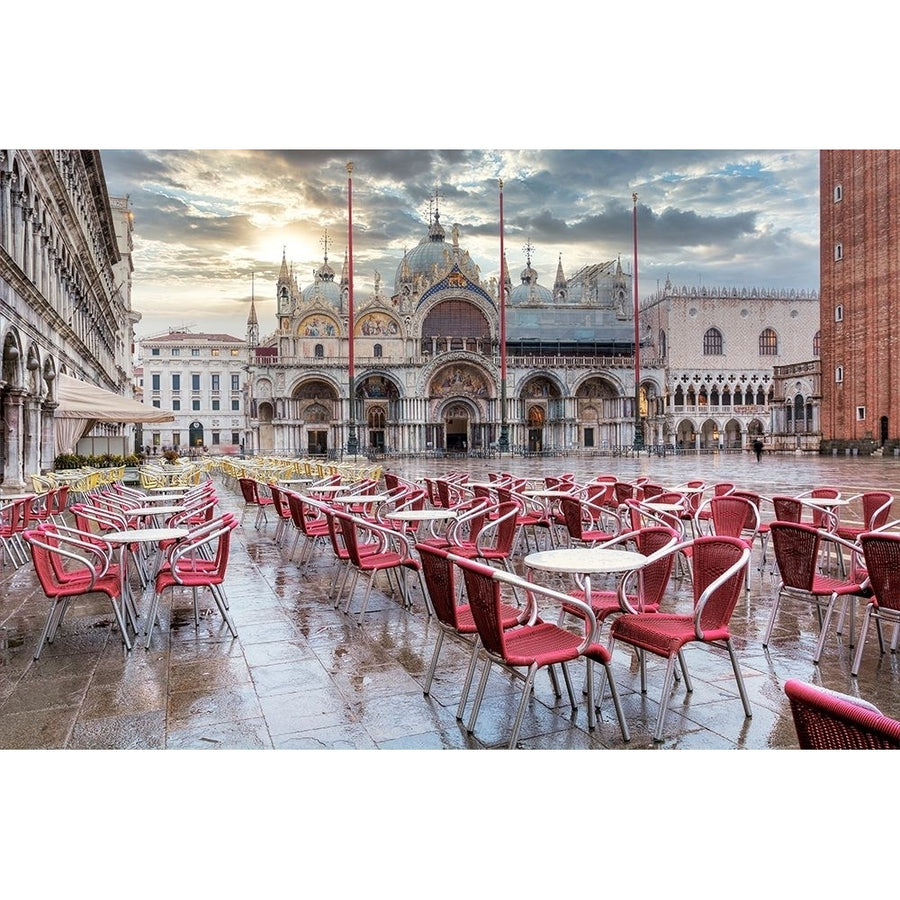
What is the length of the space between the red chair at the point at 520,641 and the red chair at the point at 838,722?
139 cm

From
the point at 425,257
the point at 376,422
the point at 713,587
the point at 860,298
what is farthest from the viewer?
the point at 425,257

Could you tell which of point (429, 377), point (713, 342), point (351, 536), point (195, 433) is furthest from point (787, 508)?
point (195, 433)

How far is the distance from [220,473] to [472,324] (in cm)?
2928

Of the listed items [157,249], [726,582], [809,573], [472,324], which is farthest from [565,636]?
[472,324]

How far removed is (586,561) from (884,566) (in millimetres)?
1718

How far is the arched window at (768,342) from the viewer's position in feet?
209

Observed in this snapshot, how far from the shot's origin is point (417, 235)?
61.8m

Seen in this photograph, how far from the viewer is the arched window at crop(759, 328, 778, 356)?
209 feet

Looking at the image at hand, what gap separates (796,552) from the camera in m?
4.99

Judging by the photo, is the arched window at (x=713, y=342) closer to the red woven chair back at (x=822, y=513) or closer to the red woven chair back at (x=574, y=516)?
the red woven chair back at (x=822, y=513)

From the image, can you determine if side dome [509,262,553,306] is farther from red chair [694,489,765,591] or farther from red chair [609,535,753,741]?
red chair [609,535,753,741]

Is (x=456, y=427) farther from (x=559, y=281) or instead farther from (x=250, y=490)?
(x=250, y=490)

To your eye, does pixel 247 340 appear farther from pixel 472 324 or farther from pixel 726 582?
pixel 726 582

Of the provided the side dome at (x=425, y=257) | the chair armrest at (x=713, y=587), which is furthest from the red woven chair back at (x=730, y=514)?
the side dome at (x=425, y=257)
